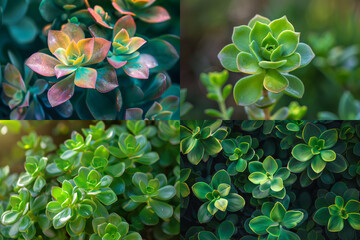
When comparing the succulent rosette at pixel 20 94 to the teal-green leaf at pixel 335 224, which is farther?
the succulent rosette at pixel 20 94

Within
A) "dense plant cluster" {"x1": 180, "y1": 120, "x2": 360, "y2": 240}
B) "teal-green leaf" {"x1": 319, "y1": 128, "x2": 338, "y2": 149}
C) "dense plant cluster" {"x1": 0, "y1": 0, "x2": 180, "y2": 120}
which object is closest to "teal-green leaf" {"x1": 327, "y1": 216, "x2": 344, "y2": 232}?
"dense plant cluster" {"x1": 180, "y1": 120, "x2": 360, "y2": 240}

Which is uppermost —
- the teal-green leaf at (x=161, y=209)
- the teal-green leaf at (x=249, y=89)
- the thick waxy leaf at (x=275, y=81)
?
the thick waxy leaf at (x=275, y=81)

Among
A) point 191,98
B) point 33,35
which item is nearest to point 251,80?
point 33,35

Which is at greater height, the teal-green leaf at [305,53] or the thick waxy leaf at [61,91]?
the teal-green leaf at [305,53]

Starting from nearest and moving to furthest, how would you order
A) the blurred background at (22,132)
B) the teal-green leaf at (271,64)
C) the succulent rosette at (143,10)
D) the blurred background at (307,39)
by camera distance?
the teal-green leaf at (271,64) < the succulent rosette at (143,10) < the blurred background at (22,132) < the blurred background at (307,39)

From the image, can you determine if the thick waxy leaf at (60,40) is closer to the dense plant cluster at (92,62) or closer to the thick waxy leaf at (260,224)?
the dense plant cluster at (92,62)

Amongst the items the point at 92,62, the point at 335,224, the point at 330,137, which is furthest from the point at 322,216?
the point at 92,62

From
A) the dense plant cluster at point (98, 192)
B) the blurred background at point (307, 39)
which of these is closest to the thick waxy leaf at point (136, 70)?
the dense plant cluster at point (98, 192)

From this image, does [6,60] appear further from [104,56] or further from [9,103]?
[104,56]
